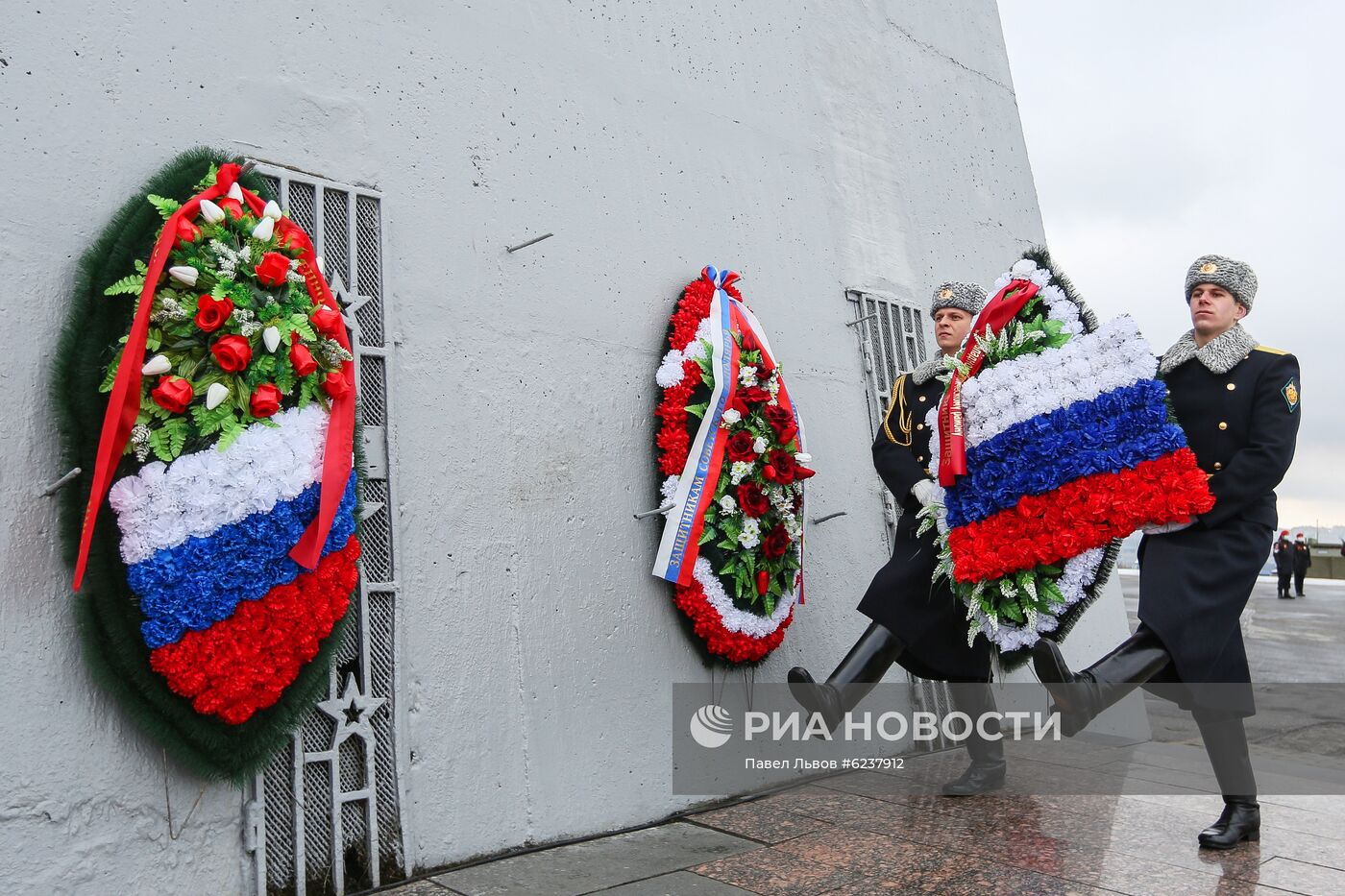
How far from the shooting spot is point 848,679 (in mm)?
4035

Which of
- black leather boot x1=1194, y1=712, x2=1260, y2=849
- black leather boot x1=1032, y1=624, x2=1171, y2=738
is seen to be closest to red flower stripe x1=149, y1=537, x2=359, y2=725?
black leather boot x1=1032, y1=624, x2=1171, y2=738

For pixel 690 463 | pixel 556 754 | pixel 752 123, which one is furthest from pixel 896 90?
pixel 556 754

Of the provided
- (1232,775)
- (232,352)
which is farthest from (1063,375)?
(232,352)

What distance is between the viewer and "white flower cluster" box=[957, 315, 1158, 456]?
3.75 metres

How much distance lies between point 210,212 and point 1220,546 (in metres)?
3.34

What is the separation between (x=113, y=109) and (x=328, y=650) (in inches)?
65.2

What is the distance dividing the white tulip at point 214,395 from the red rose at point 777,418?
2333mm

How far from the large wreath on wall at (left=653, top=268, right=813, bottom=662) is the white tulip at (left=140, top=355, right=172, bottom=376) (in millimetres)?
2025

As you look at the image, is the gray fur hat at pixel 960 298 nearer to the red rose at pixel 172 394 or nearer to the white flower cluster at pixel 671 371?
the white flower cluster at pixel 671 371

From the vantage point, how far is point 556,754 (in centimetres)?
386

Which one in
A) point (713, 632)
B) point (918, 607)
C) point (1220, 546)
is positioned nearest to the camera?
point (1220, 546)

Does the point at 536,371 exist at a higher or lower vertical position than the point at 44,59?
lower

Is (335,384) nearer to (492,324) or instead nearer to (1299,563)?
(492,324)

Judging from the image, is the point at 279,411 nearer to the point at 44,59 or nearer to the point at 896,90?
the point at 44,59
